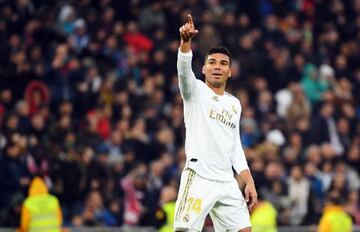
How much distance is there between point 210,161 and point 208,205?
393mm

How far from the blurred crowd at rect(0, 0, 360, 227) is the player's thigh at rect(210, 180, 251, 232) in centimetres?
525

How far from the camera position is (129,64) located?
21.2m

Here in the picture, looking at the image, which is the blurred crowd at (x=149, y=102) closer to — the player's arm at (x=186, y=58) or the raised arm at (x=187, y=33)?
the player's arm at (x=186, y=58)

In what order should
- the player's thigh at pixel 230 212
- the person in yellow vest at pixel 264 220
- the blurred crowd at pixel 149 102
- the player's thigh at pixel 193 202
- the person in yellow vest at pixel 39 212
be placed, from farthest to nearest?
1. the blurred crowd at pixel 149 102
2. the person in yellow vest at pixel 264 220
3. the person in yellow vest at pixel 39 212
4. the player's thigh at pixel 230 212
5. the player's thigh at pixel 193 202

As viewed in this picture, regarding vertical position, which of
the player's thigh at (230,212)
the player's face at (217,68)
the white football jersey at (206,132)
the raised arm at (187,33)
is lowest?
the player's thigh at (230,212)

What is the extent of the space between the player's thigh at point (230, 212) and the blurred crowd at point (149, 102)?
5250 mm

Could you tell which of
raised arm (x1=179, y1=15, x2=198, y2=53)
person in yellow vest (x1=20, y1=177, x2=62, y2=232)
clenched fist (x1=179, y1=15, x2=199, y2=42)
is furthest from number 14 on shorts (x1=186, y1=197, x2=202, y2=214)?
person in yellow vest (x1=20, y1=177, x2=62, y2=232)

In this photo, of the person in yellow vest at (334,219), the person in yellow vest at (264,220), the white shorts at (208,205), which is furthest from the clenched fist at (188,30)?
the person in yellow vest at (264,220)

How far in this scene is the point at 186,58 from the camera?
32.3 ft

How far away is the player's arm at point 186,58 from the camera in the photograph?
966 cm

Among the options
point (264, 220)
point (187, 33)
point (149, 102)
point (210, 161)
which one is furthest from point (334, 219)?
point (187, 33)

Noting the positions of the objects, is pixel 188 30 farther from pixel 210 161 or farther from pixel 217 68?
pixel 210 161

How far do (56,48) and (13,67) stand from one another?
3.94 feet

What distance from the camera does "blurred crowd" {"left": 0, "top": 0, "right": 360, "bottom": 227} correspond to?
59.0 ft
